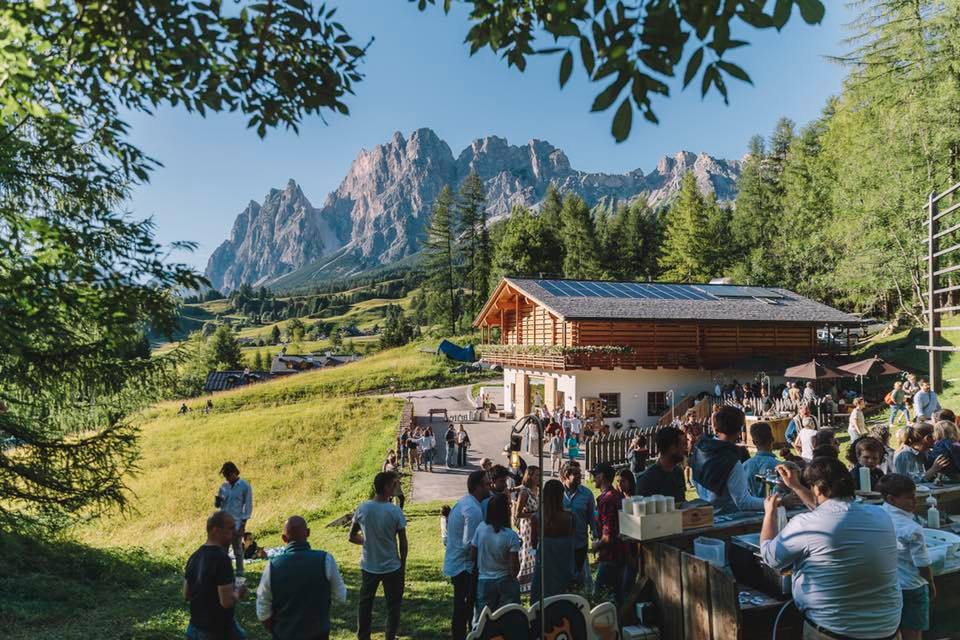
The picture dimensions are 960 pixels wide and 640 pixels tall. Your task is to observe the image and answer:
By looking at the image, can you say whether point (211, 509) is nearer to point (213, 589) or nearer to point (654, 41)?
point (213, 589)

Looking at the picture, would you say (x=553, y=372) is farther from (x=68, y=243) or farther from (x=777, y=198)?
(x=777, y=198)

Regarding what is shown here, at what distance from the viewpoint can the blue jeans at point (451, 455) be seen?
72.8 feet

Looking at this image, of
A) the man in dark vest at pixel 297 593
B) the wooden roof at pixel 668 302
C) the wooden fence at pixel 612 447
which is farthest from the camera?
the wooden roof at pixel 668 302

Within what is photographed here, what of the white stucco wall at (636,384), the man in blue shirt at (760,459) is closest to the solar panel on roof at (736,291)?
the white stucco wall at (636,384)

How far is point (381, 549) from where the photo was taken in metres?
6.03

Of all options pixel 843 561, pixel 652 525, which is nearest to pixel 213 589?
pixel 652 525

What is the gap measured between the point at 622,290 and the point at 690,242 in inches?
1099

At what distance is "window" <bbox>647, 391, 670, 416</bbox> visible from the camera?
27184 mm

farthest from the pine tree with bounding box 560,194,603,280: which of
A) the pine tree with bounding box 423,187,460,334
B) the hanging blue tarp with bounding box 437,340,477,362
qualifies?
the hanging blue tarp with bounding box 437,340,477,362

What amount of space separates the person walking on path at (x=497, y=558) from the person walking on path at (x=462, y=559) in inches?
13.2

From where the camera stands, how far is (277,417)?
35.5 meters

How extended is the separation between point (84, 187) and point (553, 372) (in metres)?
22.7

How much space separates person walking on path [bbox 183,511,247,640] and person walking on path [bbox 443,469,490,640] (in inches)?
86.1

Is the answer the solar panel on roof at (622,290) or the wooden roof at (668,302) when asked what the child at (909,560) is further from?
the solar panel on roof at (622,290)
